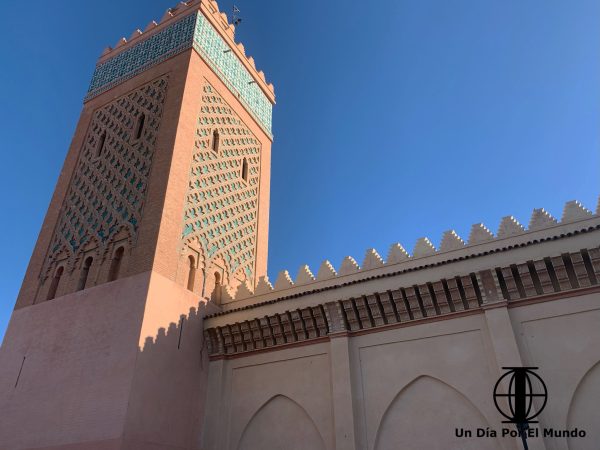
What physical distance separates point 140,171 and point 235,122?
1891 mm

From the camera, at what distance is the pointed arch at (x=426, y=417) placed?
13.3 feet

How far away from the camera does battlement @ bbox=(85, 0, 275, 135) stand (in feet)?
23.9

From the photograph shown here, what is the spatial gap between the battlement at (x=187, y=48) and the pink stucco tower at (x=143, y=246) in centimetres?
2

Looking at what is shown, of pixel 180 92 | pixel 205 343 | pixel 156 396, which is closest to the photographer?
pixel 156 396

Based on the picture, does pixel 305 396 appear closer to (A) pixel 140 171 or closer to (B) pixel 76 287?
(B) pixel 76 287

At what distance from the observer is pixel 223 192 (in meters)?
6.70

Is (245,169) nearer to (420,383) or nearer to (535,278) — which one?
(420,383)

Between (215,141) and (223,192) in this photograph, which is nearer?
(223,192)

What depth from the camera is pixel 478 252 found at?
4.62 m

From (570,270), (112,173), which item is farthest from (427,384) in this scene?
(112,173)

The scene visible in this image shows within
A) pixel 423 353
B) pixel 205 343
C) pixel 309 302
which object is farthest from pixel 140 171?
pixel 423 353

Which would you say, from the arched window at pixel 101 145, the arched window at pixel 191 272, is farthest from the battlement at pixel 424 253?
the arched window at pixel 101 145

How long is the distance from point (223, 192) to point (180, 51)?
2.03 m

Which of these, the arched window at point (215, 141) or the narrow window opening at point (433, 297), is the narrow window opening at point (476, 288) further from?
the arched window at point (215, 141)
